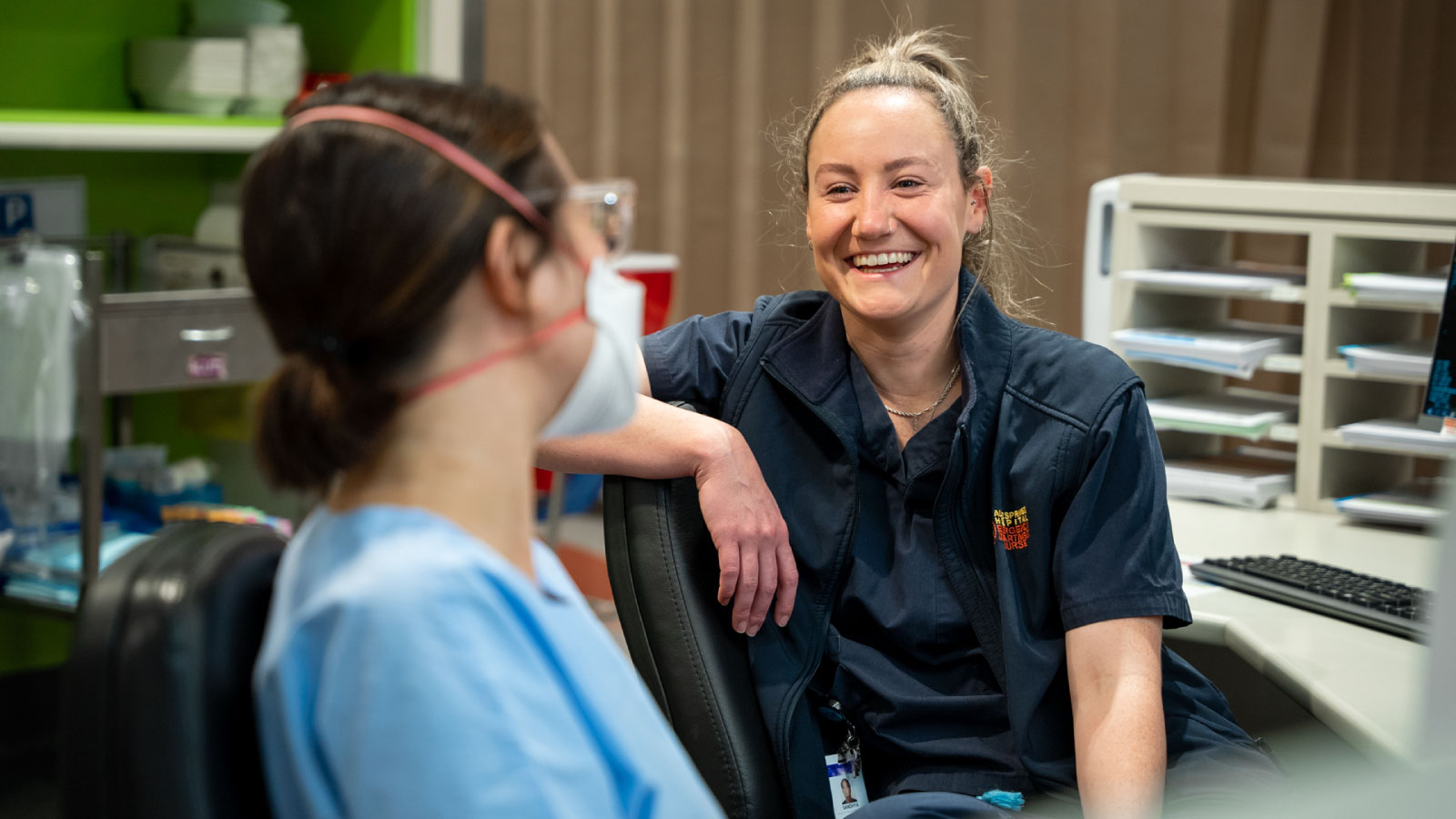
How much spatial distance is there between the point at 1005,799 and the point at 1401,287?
109 cm

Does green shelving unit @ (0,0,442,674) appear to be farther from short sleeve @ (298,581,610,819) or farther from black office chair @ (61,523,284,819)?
short sleeve @ (298,581,610,819)

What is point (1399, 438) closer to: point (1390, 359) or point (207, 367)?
point (1390, 359)

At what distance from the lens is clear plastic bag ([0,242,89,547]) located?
7.16 feet

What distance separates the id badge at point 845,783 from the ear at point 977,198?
0.60 metres

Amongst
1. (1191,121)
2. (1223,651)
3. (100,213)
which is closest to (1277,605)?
(1223,651)

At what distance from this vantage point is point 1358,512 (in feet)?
6.47

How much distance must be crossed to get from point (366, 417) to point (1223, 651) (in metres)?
1.51

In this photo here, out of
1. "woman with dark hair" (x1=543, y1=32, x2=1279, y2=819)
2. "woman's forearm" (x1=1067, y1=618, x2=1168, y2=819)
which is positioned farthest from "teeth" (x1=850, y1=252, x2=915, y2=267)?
"woman's forearm" (x1=1067, y1=618, x2=1168, y2=819)

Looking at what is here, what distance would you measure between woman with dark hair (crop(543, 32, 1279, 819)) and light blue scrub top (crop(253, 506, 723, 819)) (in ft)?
1.77

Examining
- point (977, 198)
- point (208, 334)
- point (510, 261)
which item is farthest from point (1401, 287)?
point (208, 334)

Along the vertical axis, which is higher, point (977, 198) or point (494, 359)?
point (977, 198)

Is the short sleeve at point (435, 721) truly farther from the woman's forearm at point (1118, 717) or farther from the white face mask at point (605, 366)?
the woman's forearm at point (1118, 717)

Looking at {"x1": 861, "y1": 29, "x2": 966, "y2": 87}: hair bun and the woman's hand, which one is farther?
{"x1": 861, "y1": 29, "x2": 966, "y2": 87}: hair bun

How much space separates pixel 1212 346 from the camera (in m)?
2.05
